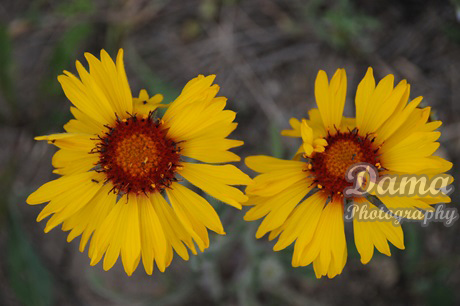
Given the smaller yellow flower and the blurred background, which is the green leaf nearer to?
the blurred background

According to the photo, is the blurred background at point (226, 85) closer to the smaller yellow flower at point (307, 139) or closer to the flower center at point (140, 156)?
the flower center at point (140, 156)

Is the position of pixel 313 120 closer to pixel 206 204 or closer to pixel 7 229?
pixel 206 204

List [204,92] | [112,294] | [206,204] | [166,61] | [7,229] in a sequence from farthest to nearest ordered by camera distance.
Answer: [166,61] → [7,229] → [112,294] → [206,204] → [204,92]

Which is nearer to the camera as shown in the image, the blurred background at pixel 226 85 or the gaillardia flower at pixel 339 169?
the gaillardia flower at pixel 339 169

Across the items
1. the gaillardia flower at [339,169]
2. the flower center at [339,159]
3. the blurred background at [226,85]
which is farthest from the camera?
the blurred background at [226,85]

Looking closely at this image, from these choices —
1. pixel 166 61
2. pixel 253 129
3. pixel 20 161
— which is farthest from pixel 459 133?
pixel 20 161

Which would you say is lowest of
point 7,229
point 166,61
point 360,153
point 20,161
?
point 360,153

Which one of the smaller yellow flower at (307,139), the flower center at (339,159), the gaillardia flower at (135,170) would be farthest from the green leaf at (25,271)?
the smaller yellow flower at (307,139)
